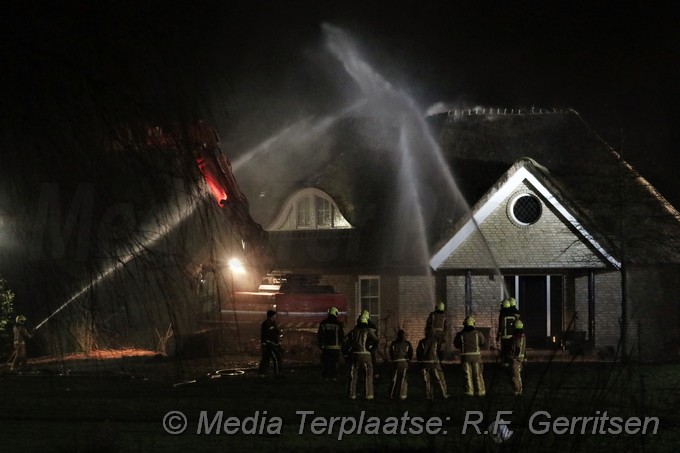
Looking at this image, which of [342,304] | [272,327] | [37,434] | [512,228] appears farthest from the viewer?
[512,228]

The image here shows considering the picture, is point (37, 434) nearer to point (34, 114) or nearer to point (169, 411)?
point (169, 411)

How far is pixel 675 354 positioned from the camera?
93.2 ft

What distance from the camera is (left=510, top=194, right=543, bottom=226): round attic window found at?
94.1 ft

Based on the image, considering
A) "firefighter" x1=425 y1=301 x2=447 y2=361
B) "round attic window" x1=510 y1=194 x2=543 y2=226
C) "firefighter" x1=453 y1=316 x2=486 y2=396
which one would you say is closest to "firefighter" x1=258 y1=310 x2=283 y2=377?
"firefighter" x1=425 y1=301 x2=447 y2=361

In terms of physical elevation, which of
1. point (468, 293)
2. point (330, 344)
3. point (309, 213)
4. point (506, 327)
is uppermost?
point (309, 213)

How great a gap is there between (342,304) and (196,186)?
20295mm

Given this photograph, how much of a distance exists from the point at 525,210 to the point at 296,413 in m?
15.5

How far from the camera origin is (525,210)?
2891 cm

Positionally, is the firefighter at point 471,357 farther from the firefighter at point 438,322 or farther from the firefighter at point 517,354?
the firefighter at point 438,322

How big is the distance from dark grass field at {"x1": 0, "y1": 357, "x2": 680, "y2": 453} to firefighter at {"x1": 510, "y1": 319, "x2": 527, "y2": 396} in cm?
37

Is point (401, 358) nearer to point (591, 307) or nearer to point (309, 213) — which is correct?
point (591, 307)

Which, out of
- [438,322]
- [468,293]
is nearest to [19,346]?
[438,322]

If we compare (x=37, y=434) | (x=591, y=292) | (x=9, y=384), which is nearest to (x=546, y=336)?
(x=591, y=292)

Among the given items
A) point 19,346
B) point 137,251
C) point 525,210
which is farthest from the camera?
point 525,210
